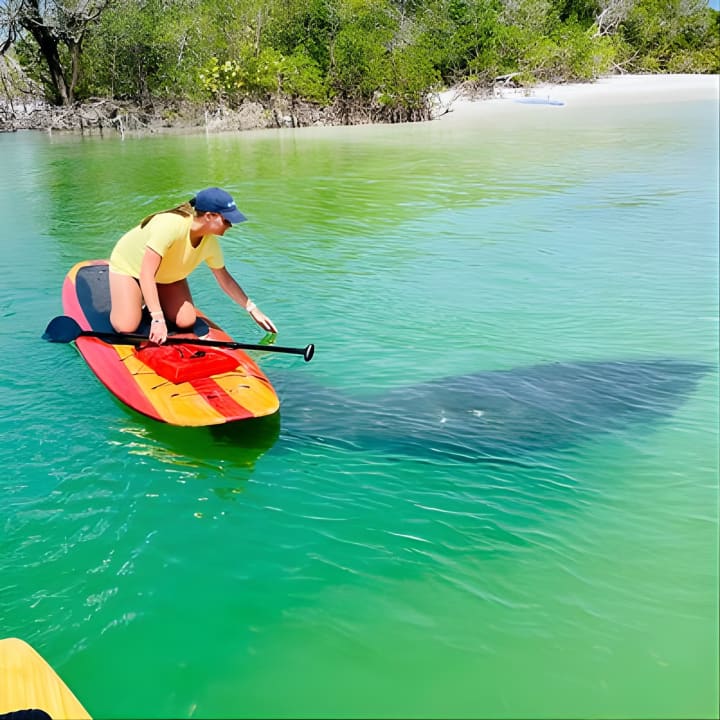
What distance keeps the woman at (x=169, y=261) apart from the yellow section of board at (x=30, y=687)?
2384 millimetres

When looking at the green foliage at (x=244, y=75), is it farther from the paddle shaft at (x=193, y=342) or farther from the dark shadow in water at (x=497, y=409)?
the dark shadow in water at (x=497, y=409)

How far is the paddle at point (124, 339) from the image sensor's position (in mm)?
4680

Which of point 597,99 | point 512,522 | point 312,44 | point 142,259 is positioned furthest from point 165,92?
point 512,522

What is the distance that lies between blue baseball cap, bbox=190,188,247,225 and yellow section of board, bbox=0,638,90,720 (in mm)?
2585

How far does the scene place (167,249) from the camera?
466 centimetres

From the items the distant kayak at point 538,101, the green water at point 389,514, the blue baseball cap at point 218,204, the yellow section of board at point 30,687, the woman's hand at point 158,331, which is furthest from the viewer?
the distant kayak at point 538,101

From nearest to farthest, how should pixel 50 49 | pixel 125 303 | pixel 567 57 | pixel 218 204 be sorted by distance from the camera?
pixel 218 204 → pixel 125 303 → pixel 50 49 → pixel 567 57

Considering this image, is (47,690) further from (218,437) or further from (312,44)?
(312,44)

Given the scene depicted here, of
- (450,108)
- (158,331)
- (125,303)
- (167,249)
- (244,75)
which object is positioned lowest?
(158,331)

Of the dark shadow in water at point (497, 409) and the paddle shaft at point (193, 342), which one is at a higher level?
the paddle shaft at point (193, 342)

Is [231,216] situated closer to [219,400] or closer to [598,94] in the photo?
[219,400]

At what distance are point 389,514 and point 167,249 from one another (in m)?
2.14

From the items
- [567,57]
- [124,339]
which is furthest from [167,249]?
[567,57]

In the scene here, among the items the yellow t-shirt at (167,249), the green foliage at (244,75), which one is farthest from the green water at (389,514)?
the green foliage at (244,75)
